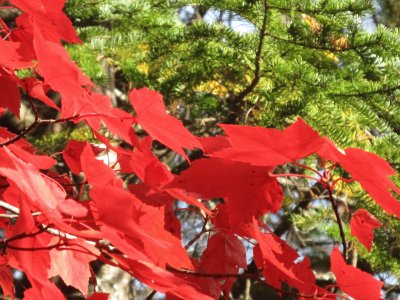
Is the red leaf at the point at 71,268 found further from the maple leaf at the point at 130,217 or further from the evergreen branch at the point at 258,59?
the evergreen branch at the point at 258,59

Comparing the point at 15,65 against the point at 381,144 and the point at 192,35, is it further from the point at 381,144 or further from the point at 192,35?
the point at 381,144

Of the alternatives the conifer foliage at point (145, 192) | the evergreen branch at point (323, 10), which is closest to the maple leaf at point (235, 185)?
the conifer foliage at point (145, 192)

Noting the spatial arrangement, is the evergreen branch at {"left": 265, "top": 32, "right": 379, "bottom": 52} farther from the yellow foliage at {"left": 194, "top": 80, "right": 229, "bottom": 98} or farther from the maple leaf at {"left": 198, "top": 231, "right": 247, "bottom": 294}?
the maple leaf at {"left": 198, "top": 231, "right": 247, "bottom": 294}

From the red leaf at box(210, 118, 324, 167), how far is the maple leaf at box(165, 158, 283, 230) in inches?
1.6

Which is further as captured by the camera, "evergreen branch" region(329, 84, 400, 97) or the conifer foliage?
"evergreen branch" region(329, 84, 400, 97)

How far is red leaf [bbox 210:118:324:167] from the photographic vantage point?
611 millimetres

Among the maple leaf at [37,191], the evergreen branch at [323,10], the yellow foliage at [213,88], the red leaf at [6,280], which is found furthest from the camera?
the yellow foliage at [213,88]

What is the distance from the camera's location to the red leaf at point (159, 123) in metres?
0.67

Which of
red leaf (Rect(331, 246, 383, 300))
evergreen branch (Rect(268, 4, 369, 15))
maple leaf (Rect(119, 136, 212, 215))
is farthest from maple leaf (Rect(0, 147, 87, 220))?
evergreen branch (Rect(268, 4, 369, 15))

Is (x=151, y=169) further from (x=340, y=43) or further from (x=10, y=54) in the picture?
(x=340, y=43)

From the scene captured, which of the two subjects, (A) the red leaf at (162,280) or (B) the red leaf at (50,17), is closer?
(A) the red leaf at (162,280)

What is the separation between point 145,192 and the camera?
2.79ft

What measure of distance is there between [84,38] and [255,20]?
1.99 ft

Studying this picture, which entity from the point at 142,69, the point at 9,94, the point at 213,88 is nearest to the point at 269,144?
the point at 9,94
